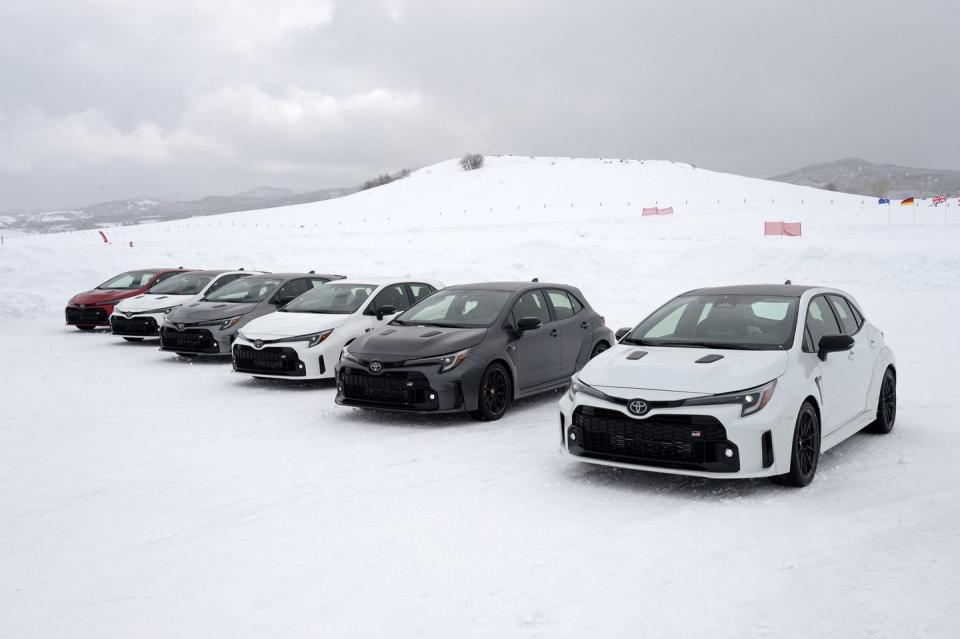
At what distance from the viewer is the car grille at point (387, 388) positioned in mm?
8172

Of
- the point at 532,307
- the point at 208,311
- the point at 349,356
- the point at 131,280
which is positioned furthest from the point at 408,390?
the point at 131,280

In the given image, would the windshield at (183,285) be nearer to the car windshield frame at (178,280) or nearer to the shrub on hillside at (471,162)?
the car windshield frame at (178,280)

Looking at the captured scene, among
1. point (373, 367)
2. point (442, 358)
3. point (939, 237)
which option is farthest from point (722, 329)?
point (939, 237)

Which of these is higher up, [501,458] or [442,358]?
[442,358]

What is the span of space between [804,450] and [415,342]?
4095 mm

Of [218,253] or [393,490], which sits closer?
[393,490]

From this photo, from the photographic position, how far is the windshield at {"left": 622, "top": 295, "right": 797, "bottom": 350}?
6512 mm

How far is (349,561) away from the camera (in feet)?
15.4

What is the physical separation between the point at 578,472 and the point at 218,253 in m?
24.7

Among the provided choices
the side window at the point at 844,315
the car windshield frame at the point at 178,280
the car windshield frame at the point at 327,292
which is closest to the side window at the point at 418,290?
the car windshield frame at the point at 327,292

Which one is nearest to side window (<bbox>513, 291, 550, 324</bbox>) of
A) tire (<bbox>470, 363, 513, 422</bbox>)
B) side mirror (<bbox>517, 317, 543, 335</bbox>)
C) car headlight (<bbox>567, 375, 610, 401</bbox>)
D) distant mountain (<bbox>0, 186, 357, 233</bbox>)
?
side mirror (<bbox>517, 317, 543, 335</bbox>)

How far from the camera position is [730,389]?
18.7 ft

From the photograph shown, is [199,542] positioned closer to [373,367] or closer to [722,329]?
[373,367]

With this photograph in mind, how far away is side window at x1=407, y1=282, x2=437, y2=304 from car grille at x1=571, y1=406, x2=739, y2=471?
20.5ft
